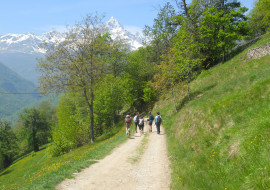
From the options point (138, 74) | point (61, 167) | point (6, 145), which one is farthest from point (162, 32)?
point (6, 145)

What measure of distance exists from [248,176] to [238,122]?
15.3 feet

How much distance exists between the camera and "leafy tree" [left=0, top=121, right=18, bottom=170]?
64100 mm

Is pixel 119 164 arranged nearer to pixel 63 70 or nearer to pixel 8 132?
pixel 63 70

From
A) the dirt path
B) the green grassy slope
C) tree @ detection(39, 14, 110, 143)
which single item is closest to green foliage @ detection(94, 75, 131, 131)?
tree @ detection(39, 14, 110, 143)

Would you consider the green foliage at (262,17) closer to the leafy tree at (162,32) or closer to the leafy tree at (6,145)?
the leafy tree at (162,32)

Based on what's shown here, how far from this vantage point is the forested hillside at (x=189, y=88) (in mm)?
6695

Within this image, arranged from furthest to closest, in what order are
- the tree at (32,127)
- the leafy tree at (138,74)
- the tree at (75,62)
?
the tree at (32,127) < the leafy tree at (138,74) < the tree at (75,62)

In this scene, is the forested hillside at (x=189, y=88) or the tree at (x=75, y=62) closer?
the forested hillside at (x=189, y=88)

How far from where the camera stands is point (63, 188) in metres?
7.44

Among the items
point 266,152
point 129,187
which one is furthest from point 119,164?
point 266,152

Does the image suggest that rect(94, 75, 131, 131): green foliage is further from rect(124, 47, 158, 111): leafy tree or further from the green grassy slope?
the green grassy slope

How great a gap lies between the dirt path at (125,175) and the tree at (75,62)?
17014mm

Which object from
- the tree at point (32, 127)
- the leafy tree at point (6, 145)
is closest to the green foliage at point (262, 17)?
the leafy tree at point (6, 145)

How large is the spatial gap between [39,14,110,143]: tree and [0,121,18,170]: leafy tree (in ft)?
181
